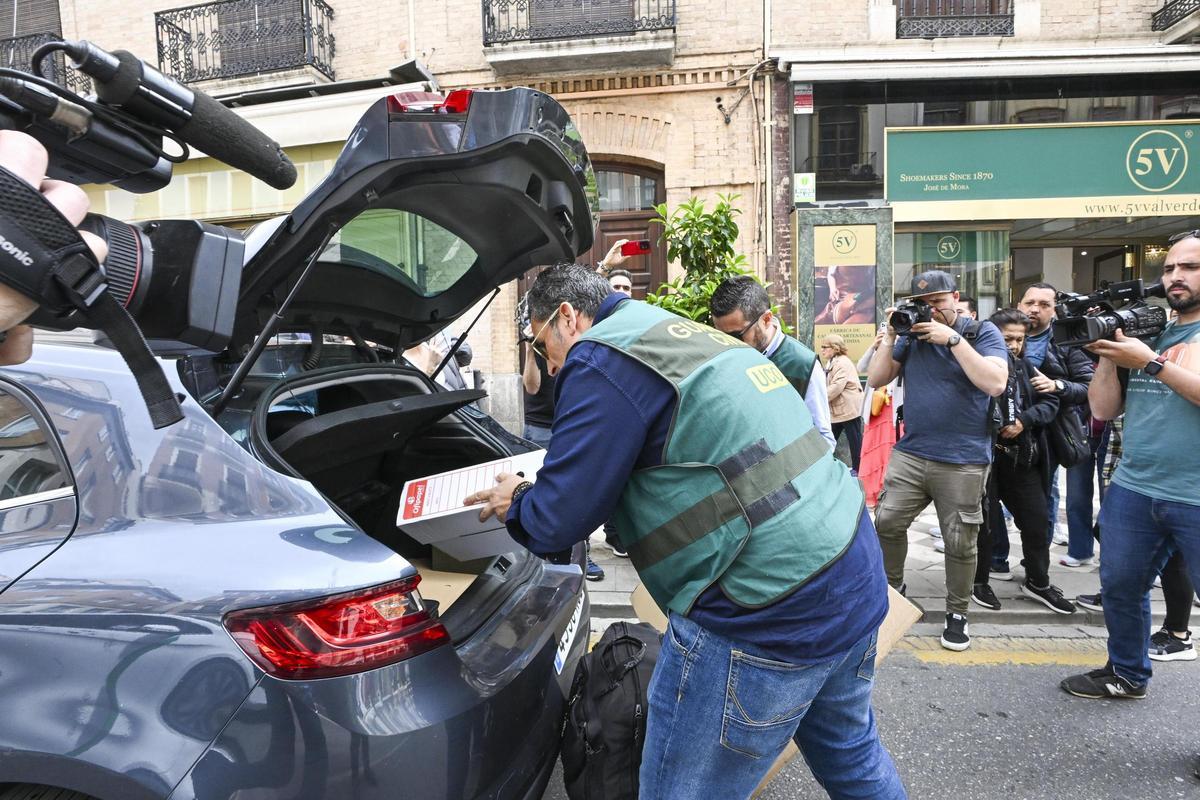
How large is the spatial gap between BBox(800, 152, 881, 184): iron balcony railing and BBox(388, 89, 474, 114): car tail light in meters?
9.08

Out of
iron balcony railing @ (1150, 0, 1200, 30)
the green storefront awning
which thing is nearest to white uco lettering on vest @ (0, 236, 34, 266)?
the green storefront awning

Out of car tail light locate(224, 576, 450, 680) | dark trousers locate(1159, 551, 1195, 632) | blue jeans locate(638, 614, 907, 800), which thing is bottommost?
dark trousers locate(1159, 551, 1195, 632)

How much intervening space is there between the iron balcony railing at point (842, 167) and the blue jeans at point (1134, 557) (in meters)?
7.93

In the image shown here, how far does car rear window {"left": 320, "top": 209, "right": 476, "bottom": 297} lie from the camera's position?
238cm

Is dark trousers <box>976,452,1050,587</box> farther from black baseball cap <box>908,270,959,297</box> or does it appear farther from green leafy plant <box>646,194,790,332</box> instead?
green leafy plant <box>646,194,790,332</box>

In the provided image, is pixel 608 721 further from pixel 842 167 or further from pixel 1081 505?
pixel 842 167

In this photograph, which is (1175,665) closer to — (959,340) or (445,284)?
(959,340)

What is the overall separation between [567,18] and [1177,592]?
963 centimetres

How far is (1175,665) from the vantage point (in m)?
3.50

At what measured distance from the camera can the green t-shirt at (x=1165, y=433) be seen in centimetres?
267

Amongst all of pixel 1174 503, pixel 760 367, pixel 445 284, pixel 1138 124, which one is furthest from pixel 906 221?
pixel 760 367

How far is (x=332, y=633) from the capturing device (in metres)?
1.49

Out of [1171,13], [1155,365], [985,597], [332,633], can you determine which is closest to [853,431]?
[985,597]

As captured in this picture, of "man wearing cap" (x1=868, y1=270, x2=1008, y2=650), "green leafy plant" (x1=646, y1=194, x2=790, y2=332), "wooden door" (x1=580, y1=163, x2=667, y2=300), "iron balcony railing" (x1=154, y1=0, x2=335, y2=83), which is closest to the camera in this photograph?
"man wearing cap" (x1=868, y1=270, x2=1008, y2=650)
